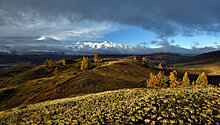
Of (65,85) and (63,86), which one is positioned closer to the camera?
(63,86)

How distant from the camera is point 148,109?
12117mm

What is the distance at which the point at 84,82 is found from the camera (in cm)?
6419

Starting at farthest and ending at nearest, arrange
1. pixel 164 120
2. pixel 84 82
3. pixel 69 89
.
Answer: pixel 84 82, pixel 69 89, pixel 164 120

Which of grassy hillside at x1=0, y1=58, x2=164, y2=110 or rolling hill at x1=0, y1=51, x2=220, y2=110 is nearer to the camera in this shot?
rolling hill at x1=0, y1=51, x2=220, y2=110

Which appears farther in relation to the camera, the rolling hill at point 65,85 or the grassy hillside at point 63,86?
the grassy hillside at point 63,86

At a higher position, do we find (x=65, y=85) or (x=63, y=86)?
(x=65, y=85)

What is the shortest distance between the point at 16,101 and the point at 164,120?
2817 inches

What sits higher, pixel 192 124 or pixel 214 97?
pixel 214 97

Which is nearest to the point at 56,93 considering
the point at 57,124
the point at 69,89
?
the point at 69,89

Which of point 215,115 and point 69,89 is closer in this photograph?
point 215,115

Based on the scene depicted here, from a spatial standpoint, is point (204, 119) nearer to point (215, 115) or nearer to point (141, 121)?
point (215, 115)

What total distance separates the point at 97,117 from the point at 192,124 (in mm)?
9901

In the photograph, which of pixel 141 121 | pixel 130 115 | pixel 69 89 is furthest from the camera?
pixel 69 89

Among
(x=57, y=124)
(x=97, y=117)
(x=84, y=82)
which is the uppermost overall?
(x=97, y=117)
